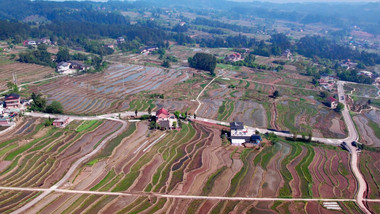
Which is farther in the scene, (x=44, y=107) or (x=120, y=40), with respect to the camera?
(x=120, y=40)

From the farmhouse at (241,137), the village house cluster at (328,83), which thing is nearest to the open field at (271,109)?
the village house cluster at (328,83)

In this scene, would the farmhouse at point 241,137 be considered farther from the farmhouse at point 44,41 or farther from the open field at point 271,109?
the farmhouse at point 44,41

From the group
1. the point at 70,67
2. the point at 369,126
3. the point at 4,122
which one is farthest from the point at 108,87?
the point at 369,126

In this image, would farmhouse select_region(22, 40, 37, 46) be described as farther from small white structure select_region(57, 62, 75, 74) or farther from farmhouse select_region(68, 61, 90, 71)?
farmhouse select_region(68, 61, 90, 71)

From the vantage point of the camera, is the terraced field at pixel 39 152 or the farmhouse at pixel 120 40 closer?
the terraced field at pixel 39 152

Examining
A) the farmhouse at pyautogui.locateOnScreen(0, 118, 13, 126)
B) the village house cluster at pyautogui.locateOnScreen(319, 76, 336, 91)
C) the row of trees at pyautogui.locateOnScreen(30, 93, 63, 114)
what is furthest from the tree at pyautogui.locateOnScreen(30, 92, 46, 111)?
the village house cluster at pyautogui.locateOnScreen(319, 76, 336, 91)

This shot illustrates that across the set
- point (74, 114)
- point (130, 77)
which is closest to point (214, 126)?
point (74, 114)

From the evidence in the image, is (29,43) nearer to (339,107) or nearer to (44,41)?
(44,41)
